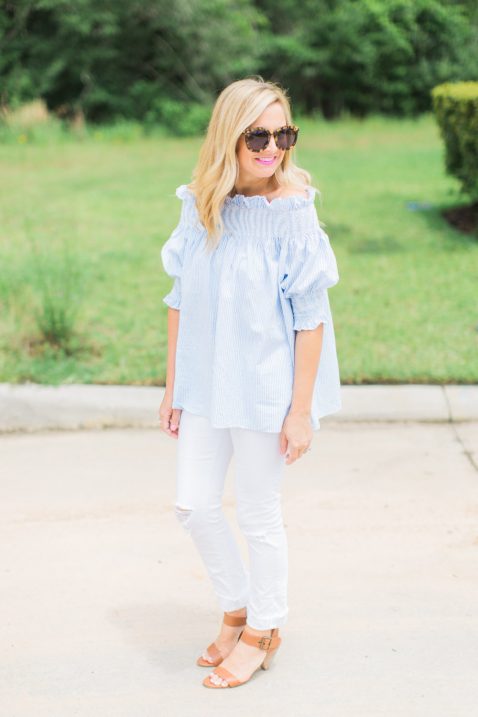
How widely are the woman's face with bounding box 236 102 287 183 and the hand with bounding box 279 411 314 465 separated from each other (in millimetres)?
A: 684

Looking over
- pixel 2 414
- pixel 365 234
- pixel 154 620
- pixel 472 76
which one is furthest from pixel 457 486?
pixel 472 76

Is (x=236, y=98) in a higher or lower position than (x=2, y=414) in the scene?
higher

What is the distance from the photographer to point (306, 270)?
2748 mm

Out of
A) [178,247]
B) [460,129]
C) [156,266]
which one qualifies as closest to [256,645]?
[178,247]

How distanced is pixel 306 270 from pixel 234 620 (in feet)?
3.82

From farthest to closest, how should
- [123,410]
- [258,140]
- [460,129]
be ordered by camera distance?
[460,129] < [123,410] < [258,140]

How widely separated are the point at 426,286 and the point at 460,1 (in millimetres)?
15454

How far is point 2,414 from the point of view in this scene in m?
5.30

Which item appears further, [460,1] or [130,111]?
[460,1]

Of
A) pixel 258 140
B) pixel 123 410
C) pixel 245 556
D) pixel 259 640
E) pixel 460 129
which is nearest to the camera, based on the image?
pixel 258 140

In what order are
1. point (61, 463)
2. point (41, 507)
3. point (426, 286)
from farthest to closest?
point (426, 286) → point (61, 463) → point (41, 507)

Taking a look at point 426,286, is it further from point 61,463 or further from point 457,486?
point 61,463

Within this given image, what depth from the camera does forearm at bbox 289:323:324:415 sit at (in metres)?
2.81

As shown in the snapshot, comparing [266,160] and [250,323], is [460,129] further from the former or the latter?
[250,323]
